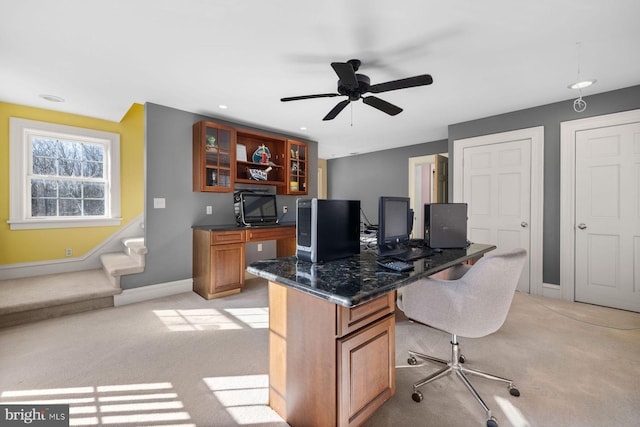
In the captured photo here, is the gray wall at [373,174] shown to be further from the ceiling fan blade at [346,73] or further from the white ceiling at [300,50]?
the ceiling fan blade at [346,73]

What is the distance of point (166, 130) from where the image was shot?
11.7ft

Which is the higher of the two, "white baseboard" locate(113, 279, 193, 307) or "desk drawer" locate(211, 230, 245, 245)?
"desk drawer" locate(211, 230, 245, 245)

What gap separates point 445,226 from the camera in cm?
238

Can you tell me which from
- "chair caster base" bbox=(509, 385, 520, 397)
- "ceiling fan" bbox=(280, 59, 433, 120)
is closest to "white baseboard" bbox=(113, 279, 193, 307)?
"ceiling fan" bbox=(280, 59, 433, 120)

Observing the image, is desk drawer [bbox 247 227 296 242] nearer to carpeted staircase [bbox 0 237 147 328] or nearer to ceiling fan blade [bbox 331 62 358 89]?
carpeted staircase [bbox 0 237 147 328]

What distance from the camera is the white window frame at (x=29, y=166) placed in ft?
11.9

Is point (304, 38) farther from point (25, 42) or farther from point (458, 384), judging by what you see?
point (458, 384)

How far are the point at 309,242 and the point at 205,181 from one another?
8.37 ft

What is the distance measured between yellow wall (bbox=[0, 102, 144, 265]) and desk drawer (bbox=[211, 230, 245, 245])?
2.04m

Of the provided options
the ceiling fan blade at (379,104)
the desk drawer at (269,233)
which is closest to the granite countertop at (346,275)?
the ceiling fan blade at (379,104)

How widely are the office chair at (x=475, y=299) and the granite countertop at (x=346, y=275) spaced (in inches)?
6.2

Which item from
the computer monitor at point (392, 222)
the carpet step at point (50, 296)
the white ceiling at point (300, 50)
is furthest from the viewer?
the carpet step at point (50, 296)

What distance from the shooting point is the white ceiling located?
5.98 ft

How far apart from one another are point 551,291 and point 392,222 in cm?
282
